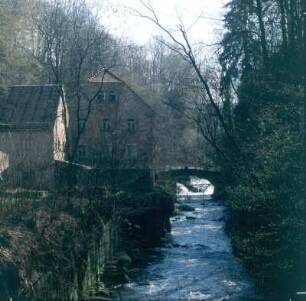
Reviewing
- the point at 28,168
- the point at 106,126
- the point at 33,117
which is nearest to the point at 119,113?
the point at 106,126

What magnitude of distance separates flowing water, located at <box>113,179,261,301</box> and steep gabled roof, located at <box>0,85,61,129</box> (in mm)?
9885

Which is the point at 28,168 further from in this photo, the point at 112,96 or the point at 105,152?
the point at 112,96

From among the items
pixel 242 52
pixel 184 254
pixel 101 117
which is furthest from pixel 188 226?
pixel 101 117

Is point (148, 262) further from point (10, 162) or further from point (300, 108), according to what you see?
point (300, 108)

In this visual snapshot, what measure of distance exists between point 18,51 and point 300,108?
21509 millimetres

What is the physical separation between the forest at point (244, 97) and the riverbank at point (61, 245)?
0.68 metres

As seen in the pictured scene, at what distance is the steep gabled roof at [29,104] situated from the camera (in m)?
32.4

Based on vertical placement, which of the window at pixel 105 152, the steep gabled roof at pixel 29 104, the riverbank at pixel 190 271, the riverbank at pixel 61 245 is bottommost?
the riverbank at pixel 190 271

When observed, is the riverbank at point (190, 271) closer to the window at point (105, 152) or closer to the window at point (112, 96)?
the window at point (105, 152)

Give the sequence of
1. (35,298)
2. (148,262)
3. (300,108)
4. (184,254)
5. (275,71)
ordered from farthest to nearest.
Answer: (184,254)
(148,262)
(275,71)
(300,108)
(35,298)

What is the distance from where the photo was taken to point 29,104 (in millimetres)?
33344

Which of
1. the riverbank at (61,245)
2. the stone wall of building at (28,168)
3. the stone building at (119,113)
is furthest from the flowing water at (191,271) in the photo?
the stone building at (119,113)

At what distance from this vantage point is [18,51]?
3111 centimetres

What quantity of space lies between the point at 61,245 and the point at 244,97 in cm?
1229
